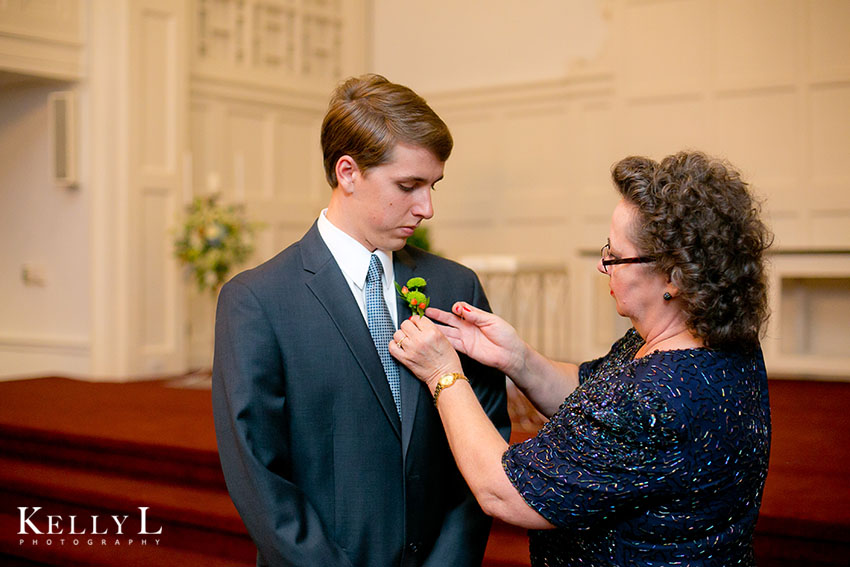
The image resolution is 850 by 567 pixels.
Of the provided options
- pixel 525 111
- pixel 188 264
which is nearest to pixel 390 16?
pixel 525 111

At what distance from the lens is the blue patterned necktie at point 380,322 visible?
1.90 meters

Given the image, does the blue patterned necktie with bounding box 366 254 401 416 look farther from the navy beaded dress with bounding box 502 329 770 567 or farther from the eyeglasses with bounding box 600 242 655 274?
the eyeglasses with bounding box 600 242 655 274

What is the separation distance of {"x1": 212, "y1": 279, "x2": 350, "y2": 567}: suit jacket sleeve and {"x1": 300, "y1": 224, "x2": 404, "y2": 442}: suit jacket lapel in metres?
0.14

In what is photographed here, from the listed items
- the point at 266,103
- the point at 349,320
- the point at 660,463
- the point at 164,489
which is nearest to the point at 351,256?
the point at 349,320

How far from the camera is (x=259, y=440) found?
1.73 meters

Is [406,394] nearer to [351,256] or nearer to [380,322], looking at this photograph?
[380,322]

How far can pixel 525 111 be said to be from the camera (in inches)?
286

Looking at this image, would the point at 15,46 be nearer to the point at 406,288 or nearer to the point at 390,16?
the point at 390,16

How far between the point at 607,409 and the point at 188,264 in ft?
17.4

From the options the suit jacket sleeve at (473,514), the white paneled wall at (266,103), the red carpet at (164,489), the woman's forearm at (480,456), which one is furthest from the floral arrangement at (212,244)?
the woman's forearm at (480,456)

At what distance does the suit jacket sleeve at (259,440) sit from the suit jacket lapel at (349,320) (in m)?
0.14

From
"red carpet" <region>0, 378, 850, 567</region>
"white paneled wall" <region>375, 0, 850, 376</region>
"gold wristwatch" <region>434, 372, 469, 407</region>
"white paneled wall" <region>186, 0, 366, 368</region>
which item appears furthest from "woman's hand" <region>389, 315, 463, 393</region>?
"white paneled wall" <region>186, 0, 366, 368</region>

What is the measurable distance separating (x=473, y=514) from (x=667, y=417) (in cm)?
65

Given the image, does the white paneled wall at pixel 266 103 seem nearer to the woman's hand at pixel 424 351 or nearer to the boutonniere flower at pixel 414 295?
the boutonniere flower at pixel 414 295
